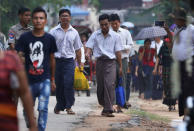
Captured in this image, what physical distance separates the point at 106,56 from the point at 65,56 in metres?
0.77

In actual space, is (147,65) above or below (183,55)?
below

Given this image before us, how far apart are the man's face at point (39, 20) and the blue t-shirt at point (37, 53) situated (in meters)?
0.13

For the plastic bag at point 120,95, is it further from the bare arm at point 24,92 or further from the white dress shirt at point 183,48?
the bare arm at point 24,92

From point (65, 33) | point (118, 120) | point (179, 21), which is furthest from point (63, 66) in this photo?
point (179, 21)

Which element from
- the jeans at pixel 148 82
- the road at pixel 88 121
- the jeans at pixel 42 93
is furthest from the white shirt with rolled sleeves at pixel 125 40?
the jeans at pixel 42 93

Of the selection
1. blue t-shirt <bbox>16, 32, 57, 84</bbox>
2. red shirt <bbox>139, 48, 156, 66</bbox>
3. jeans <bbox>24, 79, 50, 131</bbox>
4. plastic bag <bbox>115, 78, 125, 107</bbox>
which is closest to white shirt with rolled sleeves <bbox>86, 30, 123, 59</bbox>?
plastic bag <bbox>115, 78, 125, 107</bbox>

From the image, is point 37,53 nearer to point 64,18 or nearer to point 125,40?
point 64,18

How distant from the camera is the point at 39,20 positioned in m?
8.72

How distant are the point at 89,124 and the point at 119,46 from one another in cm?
188

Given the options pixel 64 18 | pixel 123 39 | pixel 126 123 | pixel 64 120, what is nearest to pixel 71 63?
pixel 64 18

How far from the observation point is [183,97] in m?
8.84

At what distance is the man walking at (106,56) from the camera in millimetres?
12164

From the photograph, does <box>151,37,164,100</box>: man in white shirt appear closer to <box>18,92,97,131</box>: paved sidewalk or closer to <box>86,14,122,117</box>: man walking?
<box>18,92,97,131</box>: paved sidewalk

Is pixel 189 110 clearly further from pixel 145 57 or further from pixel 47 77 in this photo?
pixel 145 57
